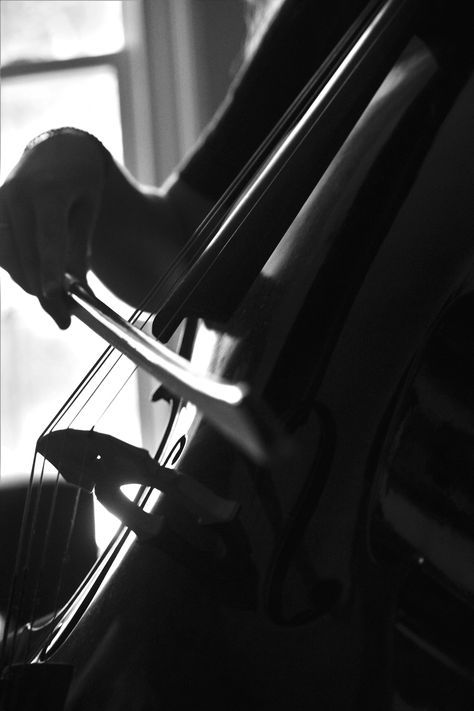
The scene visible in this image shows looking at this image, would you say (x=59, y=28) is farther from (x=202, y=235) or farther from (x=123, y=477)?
(x=123, y=477)

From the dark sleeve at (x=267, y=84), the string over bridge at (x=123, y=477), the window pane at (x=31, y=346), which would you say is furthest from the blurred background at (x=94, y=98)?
the string over bridge at (x=123, y=477)

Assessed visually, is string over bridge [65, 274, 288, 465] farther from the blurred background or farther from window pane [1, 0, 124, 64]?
window pane [1, 0, 124, 64]

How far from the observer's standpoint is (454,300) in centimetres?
30

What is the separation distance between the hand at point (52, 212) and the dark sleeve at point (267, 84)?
0.45 feet

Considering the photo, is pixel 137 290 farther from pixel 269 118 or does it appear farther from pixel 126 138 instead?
pixel 126 138

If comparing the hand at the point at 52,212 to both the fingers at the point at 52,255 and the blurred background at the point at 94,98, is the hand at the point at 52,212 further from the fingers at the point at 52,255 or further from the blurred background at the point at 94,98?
the blurred background at the point at 94,98

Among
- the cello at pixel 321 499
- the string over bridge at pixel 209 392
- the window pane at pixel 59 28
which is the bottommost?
the window pane at pixel 59 28

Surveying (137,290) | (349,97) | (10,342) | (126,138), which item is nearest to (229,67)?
(126,138)

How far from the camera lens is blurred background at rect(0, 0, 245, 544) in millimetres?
2172

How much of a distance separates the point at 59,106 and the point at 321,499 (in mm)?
2108

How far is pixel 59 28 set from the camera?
225 cm

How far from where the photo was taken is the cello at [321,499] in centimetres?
27

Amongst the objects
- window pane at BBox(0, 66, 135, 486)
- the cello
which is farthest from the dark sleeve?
window pane at BBox(0, 66, 135, 486)

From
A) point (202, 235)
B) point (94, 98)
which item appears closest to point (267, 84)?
point (202, 235)
